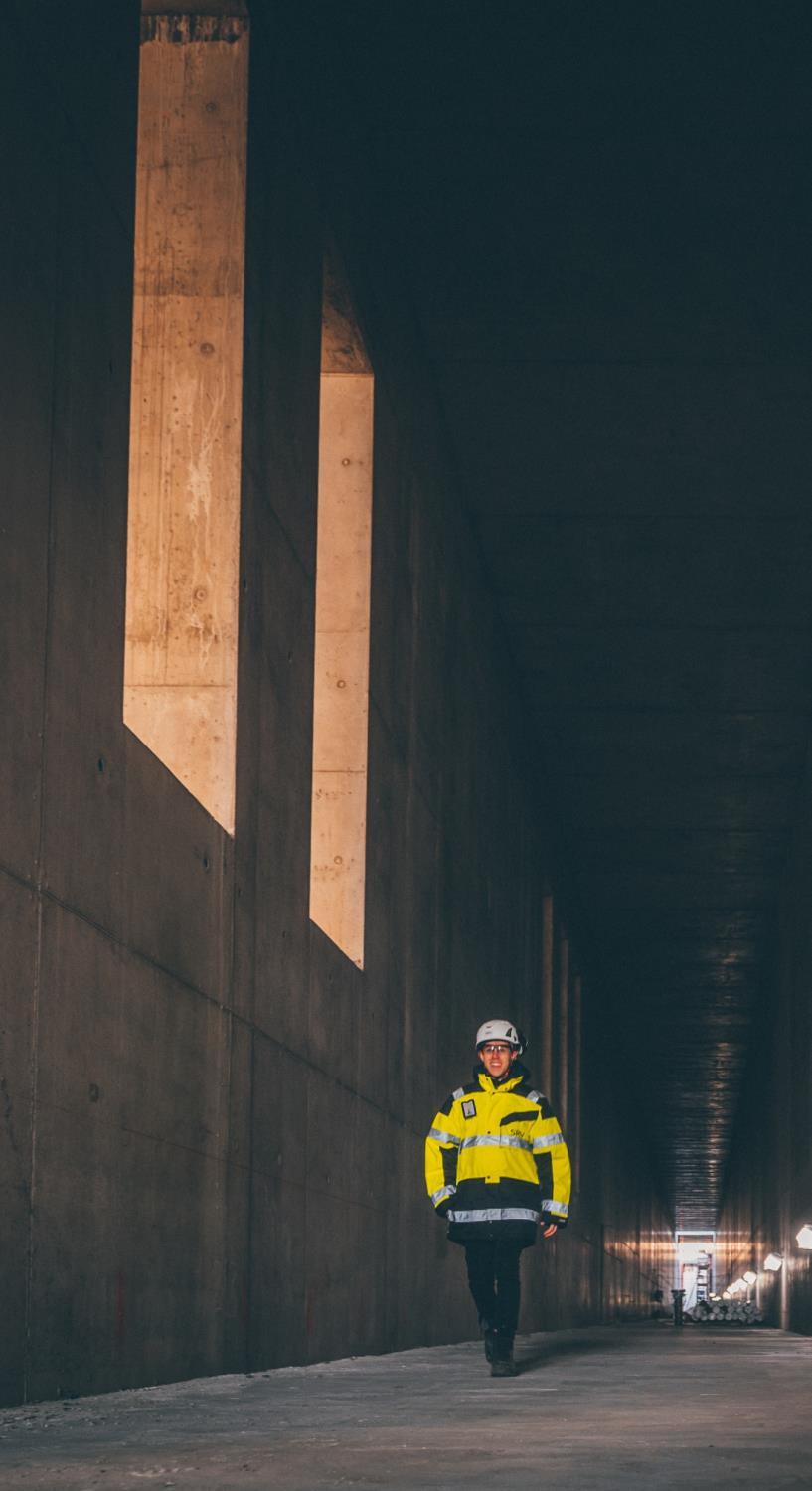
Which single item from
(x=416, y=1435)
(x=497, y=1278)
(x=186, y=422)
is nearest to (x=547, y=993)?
(x=497, y=1278)

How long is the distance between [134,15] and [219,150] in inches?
69.2

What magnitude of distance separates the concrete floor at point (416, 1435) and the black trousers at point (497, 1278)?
487mm

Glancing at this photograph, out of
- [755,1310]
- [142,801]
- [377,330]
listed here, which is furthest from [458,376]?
[755,1310]

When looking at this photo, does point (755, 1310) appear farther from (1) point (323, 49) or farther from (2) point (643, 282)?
(1) point (323, 49)

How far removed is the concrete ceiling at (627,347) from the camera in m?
13.2

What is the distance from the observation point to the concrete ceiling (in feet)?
43.4

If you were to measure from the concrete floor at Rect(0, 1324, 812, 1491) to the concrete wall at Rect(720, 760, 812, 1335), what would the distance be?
1945 cm

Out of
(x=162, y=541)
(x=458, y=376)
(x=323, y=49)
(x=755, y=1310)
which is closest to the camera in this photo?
(x=162, y=541)

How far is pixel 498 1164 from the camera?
33.8 feet

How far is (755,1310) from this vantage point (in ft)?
189

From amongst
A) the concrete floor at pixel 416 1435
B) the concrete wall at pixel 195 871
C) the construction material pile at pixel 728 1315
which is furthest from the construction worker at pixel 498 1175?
the construction material pile at pixel 728 1315

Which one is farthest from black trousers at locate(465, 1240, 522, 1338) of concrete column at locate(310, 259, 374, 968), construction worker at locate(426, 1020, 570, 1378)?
A: concrete column at locate(310, 259, 374, 968)

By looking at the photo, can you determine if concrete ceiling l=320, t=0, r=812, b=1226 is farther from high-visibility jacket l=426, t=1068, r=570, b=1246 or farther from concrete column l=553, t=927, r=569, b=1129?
high-visibility jacket l=426, t=1068, r=570, b=1246

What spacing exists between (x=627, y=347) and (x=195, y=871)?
922cm
